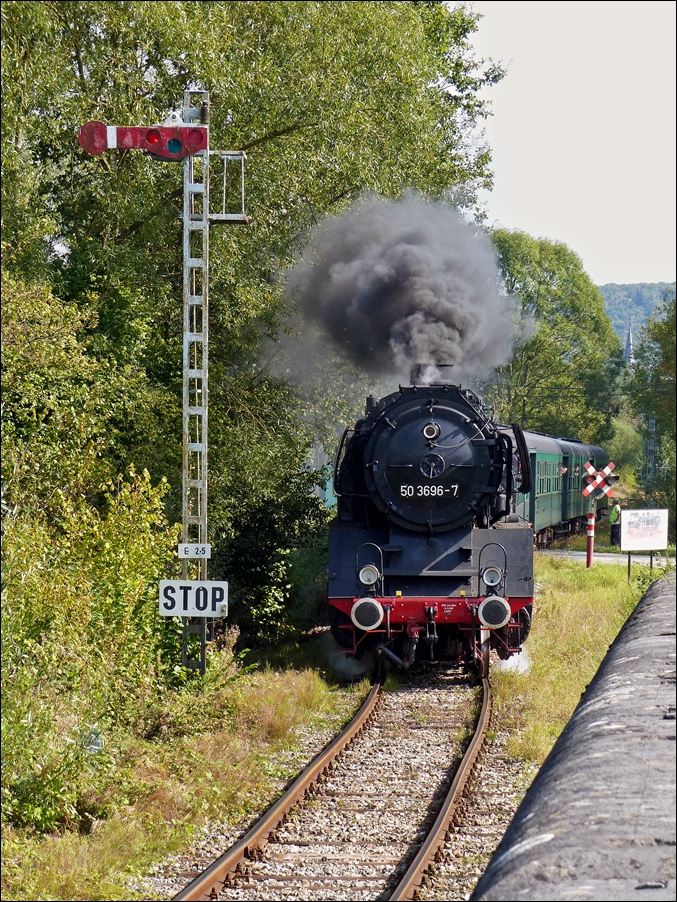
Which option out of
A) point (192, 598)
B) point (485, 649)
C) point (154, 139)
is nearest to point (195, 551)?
point (192, 598)

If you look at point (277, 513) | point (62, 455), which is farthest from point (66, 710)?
point (277, 513)

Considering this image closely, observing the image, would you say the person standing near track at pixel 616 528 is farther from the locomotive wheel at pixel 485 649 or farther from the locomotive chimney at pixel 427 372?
the locomotive wheel at pixel 485 649

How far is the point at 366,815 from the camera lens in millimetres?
7164

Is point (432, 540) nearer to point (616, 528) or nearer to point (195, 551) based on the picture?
point (195, 551)

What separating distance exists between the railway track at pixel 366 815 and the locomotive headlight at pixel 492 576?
48.9 inches

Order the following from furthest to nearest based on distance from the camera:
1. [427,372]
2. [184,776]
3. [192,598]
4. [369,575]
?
[427,372], [369,575], [192,598], [184,776]

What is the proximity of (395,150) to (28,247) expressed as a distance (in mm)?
6255

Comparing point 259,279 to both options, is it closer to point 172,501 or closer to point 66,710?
point 172,501

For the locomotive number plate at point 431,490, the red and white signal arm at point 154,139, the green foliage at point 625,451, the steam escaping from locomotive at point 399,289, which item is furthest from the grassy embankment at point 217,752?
the green foliage at point 625,451

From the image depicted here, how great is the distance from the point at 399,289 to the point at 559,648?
5312 mm

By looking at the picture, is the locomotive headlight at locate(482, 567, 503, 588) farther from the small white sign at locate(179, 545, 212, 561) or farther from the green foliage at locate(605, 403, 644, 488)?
the green foliage at locate(605, 403, 644, 488)

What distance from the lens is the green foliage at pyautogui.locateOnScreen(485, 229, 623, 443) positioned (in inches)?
1747

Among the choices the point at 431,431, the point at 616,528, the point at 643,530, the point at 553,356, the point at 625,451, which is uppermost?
the point at 553,356

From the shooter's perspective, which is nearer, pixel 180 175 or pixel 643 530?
pixel 180 175
